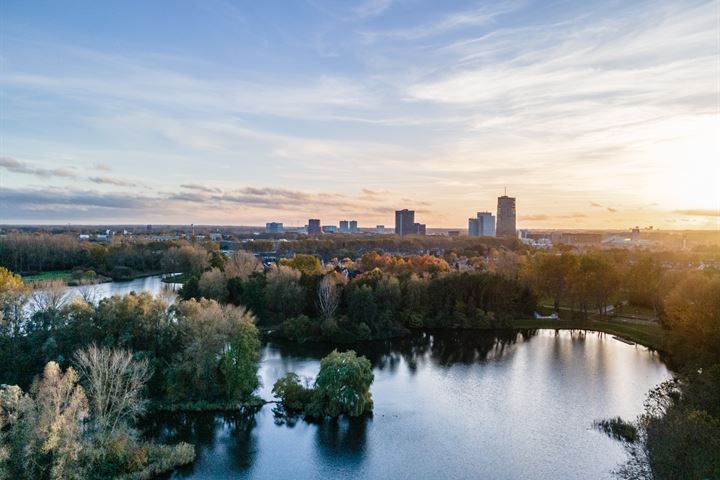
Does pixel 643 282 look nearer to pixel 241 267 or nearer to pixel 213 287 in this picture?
pixel 213 287

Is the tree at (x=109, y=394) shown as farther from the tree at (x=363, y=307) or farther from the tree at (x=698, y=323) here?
the tree at (x=698, y=323)

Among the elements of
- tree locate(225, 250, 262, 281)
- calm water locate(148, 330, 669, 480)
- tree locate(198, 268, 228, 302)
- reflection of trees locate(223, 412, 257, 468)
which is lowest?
reflection of trees locate(223, 412, 257, 468)

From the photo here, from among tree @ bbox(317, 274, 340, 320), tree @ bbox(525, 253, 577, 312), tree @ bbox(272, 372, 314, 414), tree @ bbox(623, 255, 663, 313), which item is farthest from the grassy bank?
tree @ bbox(272, 372, 314, 414)

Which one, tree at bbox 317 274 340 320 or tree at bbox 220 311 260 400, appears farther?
tree at bbox 317 274 340 320

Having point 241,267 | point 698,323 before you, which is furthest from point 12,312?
point 698,323

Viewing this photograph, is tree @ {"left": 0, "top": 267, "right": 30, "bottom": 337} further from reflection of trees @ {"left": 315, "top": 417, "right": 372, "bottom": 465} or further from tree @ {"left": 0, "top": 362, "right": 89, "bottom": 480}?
reflection of trees @ {"left": 315, "top": 417, "right": 372, "bottom": 465}

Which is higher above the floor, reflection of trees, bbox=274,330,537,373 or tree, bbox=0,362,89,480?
tree, bbox=0,362,89,480
